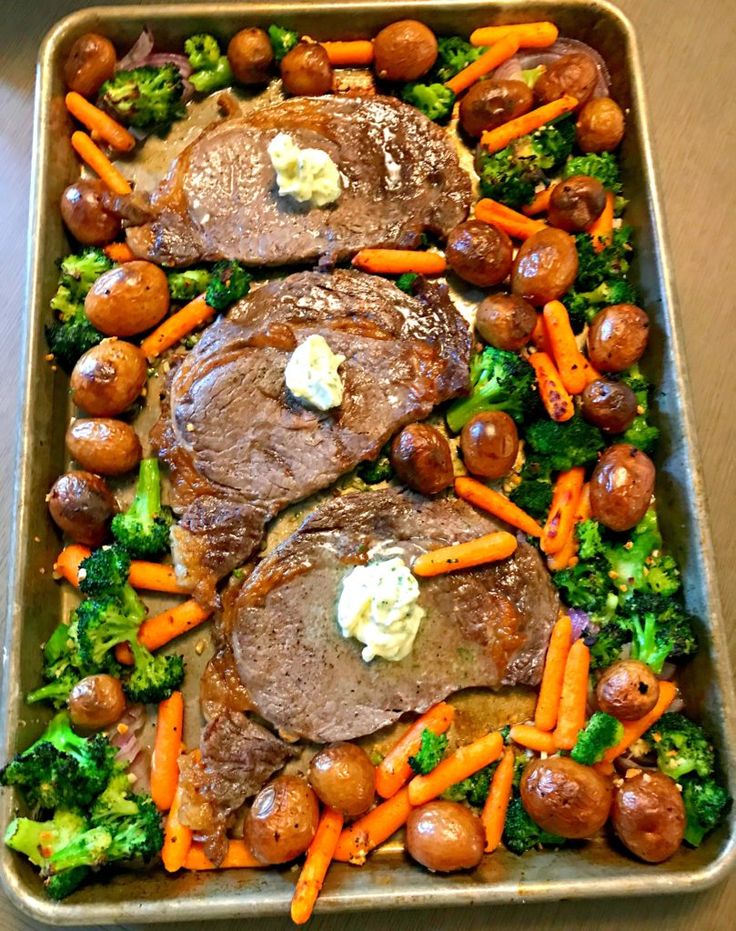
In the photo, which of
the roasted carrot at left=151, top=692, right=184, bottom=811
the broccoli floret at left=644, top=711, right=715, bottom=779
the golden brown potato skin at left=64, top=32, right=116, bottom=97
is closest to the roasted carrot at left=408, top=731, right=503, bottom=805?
the broccoli floret at left=644, top=711, right=715, bottom=779

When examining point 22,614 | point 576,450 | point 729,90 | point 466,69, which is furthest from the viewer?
point 729,90

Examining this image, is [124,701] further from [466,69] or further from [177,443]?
[466,69]

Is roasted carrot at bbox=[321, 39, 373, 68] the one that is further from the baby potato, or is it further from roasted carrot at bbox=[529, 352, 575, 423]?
roasted carrot at bbox=[529, 352, 575, 423]

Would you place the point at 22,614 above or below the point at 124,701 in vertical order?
above

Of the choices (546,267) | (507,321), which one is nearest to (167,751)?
(507,321)

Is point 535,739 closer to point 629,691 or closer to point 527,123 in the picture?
point 629,691

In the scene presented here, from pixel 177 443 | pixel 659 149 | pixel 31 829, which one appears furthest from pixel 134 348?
pixel 659 149
